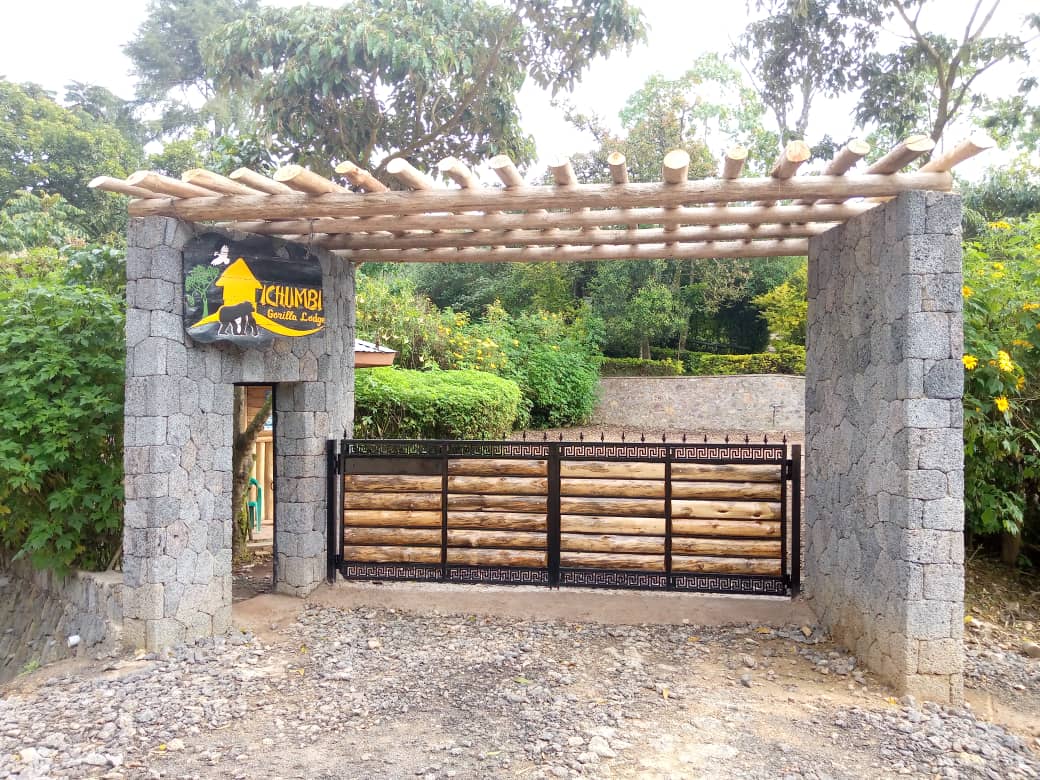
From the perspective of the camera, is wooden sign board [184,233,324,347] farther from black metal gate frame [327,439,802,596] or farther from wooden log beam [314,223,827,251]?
black metal gate frame [327,439,802,596]

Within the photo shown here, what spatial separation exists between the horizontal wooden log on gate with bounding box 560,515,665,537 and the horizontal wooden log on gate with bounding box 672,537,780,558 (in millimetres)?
172

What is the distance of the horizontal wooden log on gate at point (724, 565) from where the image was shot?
18.8ft

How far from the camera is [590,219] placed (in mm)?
5008

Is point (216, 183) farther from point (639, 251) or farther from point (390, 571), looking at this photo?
point (390, 571)

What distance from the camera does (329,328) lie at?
246 inches

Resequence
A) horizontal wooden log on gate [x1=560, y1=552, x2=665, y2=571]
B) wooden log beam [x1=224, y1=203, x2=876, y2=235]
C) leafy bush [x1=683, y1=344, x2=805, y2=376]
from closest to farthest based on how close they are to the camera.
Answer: wooden log beam [x1=224, y1=203, x2=876, y2=235]
horizontal wooden log on gate [x1=560, y1=552, x2=665, y2=571]
leafy bush [x1=683, y1=344, x2=805, y2=376]

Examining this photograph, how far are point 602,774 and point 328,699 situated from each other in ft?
5.46

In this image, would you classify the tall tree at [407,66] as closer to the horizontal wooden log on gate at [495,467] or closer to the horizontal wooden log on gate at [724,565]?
the horizontal wooden log on gate at [495,467]

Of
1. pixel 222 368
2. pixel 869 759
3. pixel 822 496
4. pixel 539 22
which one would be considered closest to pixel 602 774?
pixel 869 759

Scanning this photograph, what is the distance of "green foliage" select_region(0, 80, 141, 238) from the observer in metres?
18.5

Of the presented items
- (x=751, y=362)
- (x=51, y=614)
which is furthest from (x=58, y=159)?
(x=751, y=362)

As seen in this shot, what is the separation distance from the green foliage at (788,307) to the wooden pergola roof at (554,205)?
11.3m

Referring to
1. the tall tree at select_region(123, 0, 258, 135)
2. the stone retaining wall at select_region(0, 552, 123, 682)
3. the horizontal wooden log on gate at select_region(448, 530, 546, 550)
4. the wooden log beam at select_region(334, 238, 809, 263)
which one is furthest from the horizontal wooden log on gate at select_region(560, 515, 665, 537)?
the tall tree at select_region(123, 0, 258, 135)

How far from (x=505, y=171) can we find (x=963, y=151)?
2.31 m
